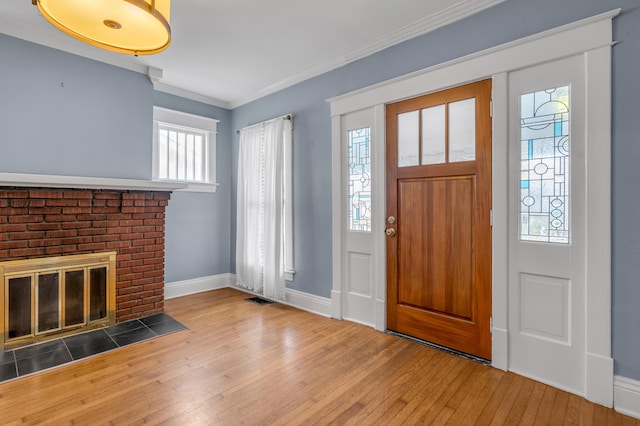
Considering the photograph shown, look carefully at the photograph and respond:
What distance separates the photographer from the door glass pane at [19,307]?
8.79 ft

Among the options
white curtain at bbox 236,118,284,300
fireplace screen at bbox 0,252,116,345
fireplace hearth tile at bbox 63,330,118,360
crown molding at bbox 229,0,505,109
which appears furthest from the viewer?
white curtain at bbox 236,118,284,300

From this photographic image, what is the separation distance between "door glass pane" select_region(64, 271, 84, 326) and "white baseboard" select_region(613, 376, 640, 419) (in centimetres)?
400

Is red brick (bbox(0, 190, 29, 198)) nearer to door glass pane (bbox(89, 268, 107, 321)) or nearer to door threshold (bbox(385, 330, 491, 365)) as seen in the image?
door glass pane (bbox(89, 268, 107, 321))

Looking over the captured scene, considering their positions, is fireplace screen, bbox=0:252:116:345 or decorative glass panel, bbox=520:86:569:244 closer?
decorative glass panel, bbox=520:86:569:244

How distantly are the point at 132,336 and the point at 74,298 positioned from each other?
651mm

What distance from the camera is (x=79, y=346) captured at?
2689mm

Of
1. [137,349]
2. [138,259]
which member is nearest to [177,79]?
[138,259]

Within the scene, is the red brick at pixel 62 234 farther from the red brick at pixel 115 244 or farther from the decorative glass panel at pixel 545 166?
the decorative glass panel at pixel 545 166

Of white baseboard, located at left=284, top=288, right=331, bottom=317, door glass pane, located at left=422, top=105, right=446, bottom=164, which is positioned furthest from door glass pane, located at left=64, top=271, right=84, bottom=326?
door glass pane, located at left=422, top=105, right=446, bottom=164

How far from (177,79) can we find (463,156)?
10.8ft

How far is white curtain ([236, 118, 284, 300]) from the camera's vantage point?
12.6ft

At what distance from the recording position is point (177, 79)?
12.8ft

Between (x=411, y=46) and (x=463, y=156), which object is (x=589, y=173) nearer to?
(x=463, y=156)

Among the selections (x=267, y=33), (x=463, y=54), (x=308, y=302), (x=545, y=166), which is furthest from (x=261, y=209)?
(x=545, y=166)
